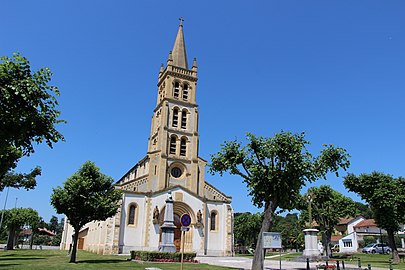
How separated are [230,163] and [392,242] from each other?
18.6 m

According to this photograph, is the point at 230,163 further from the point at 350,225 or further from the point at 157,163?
the point at 350,225

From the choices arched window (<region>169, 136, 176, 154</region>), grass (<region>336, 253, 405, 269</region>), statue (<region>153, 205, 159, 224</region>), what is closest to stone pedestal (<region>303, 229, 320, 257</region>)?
grass (<region>336, 253, 405, 269</region>)

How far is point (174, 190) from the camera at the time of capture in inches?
1556

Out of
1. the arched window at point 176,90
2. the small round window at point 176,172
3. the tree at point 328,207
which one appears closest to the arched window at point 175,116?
the arched window at point 176,90

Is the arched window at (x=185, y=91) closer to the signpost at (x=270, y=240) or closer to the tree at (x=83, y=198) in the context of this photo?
the tree at (x=83, y=198)

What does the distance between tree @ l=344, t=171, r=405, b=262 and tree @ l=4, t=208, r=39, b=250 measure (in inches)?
1939

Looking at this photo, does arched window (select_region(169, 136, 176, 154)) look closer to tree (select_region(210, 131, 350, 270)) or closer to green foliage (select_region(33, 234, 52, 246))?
tree (select_region(210, 131, 350, 270))

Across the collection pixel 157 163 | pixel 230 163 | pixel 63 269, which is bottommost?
pixel 63 269

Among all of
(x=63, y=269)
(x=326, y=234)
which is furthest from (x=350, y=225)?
(x=63, y=269)

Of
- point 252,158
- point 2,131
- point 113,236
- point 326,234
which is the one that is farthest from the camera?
point 326,234

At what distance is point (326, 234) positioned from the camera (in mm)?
38594

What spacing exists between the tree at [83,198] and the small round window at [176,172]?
16.4 metres

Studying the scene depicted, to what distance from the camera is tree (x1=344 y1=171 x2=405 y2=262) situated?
2769cm

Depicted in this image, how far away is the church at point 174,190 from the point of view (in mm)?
36781
